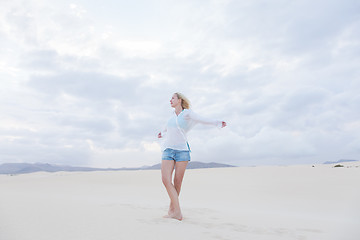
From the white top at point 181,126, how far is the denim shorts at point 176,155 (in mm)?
62

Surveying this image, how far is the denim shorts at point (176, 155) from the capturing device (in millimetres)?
4598

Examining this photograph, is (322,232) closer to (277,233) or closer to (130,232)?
(277,233)

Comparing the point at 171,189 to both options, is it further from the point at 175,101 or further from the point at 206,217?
the point at 175,101

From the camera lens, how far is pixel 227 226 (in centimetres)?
398

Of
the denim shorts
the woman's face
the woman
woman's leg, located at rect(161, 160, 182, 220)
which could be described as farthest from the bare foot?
the woman's face

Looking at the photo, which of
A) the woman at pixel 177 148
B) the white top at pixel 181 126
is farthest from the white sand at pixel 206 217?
the white top at pixel 181 126

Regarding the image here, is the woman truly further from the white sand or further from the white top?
the white sand

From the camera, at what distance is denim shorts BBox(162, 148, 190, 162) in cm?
460

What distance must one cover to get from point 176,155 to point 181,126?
1.54 ft

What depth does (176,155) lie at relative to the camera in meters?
4.62

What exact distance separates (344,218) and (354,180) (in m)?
5.02

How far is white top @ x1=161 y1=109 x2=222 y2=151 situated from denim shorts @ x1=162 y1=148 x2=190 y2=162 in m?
0.06

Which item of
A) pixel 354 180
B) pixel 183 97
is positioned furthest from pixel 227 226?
pixel 354 180

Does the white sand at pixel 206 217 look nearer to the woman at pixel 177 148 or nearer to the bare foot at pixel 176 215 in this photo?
the bare foot at pixel 176 215
